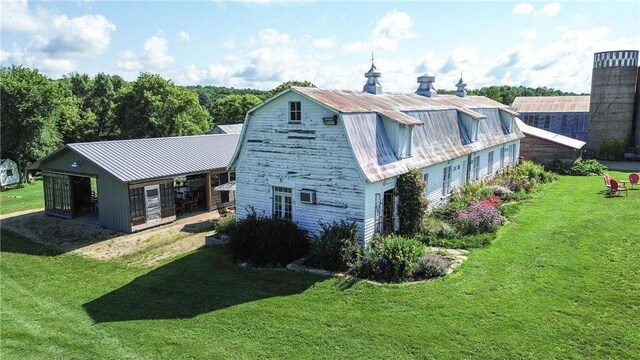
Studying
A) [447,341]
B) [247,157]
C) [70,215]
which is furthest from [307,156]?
[70,215]

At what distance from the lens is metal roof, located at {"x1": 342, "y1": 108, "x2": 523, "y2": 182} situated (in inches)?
594

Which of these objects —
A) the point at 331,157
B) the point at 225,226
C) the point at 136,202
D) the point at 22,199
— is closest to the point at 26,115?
the point at 22,199

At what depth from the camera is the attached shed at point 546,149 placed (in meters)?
33.7

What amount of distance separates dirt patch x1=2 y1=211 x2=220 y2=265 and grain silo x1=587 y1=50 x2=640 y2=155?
34.7 meters

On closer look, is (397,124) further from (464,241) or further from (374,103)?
(464,241)

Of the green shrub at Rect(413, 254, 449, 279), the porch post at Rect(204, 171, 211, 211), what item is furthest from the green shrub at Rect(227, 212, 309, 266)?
the porch post at Rect(204, 171, 211, 211)

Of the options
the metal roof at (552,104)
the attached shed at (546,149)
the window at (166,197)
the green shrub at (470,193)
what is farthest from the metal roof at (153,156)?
the metal roof at (552,104)

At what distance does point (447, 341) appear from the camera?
991 cm

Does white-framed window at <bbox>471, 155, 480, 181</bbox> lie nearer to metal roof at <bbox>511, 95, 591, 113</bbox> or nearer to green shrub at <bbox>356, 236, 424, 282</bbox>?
green shrub at <bbox>356, 236, 424, 282</bbox>

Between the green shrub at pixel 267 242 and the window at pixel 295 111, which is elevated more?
the window at pixel 295 111

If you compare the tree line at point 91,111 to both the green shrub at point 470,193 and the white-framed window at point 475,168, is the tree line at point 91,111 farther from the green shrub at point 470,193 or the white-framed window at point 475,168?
the green shrub at point 470,193

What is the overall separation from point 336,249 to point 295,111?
4.98 m

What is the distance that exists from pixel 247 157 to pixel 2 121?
32.8 meters

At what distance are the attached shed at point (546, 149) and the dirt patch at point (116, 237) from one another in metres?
23.9
